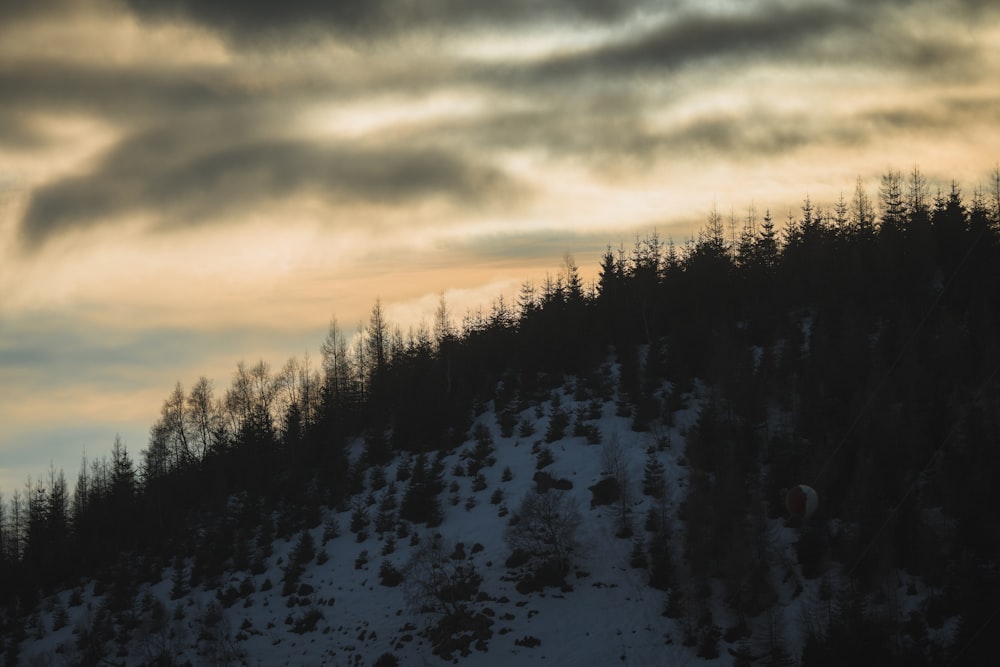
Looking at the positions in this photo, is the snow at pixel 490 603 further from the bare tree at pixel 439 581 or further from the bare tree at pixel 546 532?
the bare tree at pixel 546 532

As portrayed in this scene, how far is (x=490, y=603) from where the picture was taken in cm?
4656

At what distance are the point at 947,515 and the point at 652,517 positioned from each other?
17.0 m

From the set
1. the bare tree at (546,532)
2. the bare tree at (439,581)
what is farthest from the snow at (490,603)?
the bare tree at (546,532)

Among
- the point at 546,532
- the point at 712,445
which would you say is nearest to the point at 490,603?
the point at 546,532

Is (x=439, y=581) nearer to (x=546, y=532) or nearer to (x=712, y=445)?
(x=546, y=532)

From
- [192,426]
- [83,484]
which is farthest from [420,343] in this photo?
[83,484]

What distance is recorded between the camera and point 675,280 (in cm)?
8250

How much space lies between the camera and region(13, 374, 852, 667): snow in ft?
137

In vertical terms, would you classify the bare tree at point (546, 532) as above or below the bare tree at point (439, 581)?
above

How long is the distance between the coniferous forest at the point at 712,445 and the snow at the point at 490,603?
904 mm

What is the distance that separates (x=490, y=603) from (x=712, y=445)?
66.5 ft

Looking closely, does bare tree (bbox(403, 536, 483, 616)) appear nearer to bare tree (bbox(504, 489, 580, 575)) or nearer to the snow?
the snow

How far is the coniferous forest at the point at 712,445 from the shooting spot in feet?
132

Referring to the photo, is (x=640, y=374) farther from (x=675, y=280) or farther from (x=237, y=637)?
(x=237, y=637)
